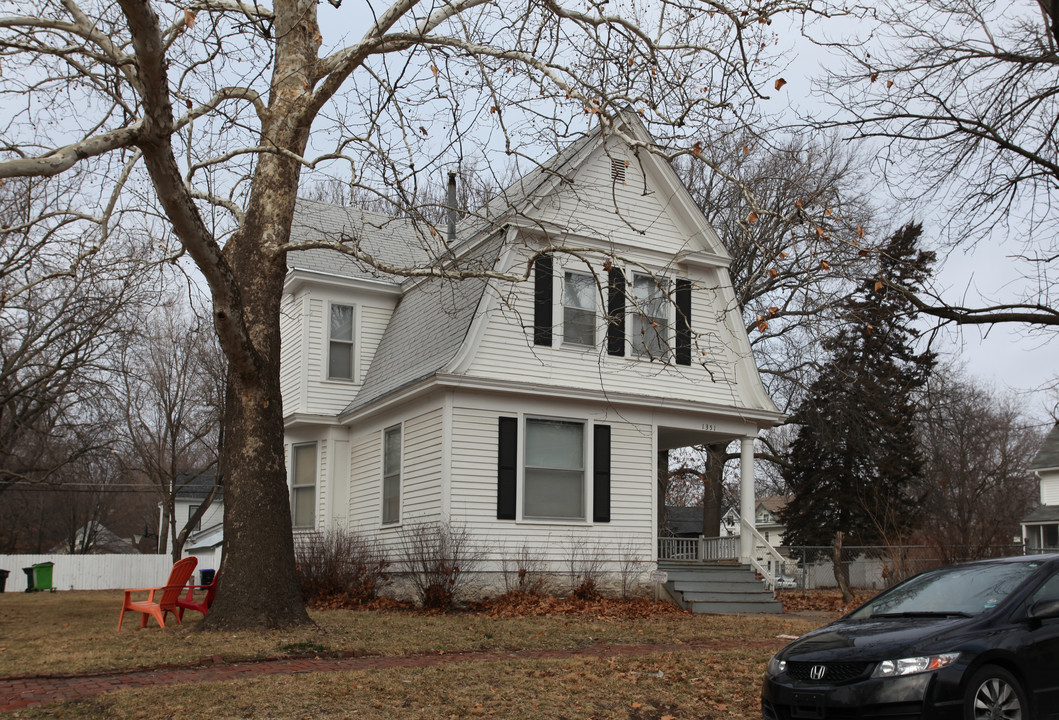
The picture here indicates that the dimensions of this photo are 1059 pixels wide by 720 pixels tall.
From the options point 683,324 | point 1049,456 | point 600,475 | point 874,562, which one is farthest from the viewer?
point 1049,456

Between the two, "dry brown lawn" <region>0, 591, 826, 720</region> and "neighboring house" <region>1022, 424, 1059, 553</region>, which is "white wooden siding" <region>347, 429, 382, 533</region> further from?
"neighboring house" <region>1022, 424, 1059, 553</region>

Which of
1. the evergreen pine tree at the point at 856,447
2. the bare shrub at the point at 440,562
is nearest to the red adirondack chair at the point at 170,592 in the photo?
the bare shrub at the point at 440,562

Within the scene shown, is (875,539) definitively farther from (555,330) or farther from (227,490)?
(227,490)

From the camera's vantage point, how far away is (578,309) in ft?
57.1

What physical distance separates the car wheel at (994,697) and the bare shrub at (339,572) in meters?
11.8

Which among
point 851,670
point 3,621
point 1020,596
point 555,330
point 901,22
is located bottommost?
point 3,621

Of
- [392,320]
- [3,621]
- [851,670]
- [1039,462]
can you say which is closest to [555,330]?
[392,320]

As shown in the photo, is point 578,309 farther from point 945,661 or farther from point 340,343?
point 945,661

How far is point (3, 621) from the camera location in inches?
581

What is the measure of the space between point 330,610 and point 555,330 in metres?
6.20

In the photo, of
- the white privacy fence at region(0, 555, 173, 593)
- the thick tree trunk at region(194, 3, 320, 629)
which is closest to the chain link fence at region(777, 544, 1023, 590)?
the thick tree trunk at region(194, 3, 320, 629)

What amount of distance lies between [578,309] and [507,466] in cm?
326

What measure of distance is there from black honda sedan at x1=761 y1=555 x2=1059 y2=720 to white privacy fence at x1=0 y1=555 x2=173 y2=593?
33805 mm

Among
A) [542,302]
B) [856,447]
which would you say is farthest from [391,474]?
[856,447]
